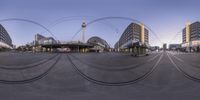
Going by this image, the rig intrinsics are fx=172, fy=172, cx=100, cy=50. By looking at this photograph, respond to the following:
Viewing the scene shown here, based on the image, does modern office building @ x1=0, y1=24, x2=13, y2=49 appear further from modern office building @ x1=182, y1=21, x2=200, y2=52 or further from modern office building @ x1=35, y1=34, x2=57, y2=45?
modern office building @ x1=182, y1=21, x2=200, y2=52

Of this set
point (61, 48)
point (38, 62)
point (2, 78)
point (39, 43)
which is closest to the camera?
point (39, 43)

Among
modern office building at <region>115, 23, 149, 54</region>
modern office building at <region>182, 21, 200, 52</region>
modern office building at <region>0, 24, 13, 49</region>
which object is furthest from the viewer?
modern office building at <region>182, 21, 200, 52</region>

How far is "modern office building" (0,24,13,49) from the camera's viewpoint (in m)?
4.83

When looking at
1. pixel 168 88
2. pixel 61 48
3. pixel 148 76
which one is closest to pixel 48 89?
pixel 61 48

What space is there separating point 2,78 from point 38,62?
1242 mm

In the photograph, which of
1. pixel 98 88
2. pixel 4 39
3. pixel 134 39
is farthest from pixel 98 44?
pixel 4 39

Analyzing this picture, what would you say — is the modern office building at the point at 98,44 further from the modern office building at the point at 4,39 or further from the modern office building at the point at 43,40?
the modern office building at the point at 4,39

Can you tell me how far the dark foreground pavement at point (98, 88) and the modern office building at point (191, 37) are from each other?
3.34 ft

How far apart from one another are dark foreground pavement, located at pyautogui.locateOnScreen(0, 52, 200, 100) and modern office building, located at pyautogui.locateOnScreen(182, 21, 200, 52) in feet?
3.34

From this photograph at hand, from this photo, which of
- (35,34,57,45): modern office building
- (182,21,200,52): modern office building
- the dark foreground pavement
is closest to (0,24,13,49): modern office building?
(35,34,57,45): modern office building

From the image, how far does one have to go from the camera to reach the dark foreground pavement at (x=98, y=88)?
187 inches

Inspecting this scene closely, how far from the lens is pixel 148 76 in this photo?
5492 millimetres

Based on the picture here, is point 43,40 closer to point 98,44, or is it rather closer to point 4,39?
point 4,39

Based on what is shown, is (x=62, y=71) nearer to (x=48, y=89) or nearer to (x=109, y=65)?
(x=48, y=89)
